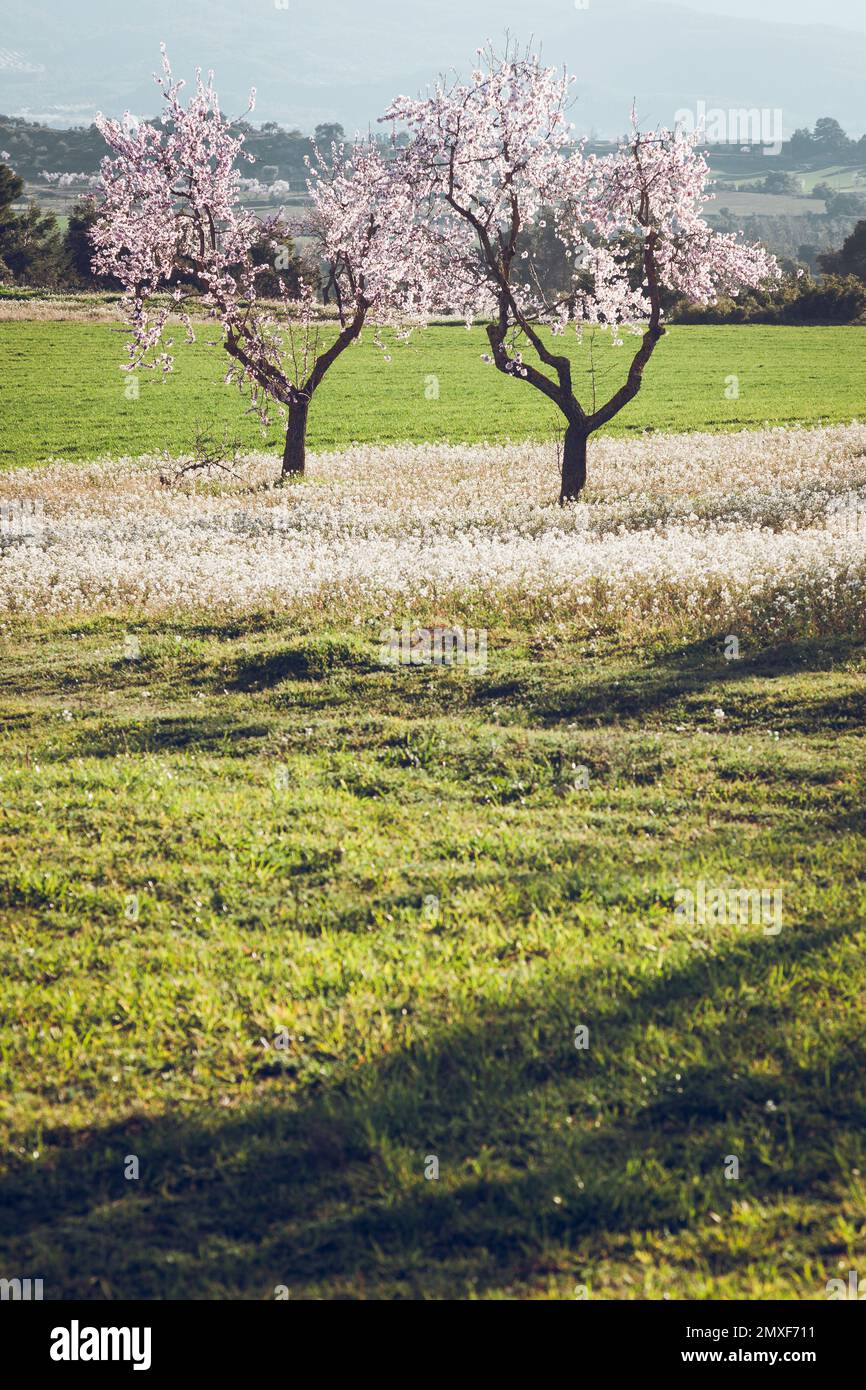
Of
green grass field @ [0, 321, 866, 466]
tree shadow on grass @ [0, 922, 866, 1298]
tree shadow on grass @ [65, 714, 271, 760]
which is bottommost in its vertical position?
Result: tree shadow on grass @ [0, 922, 866, 1298]

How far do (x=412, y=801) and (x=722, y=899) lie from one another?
324 cm

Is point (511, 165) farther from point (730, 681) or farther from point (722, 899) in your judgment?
point (722, 899)

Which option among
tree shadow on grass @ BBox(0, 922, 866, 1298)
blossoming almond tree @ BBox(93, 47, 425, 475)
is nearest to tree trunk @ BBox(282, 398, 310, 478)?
blossoming almond tree @ BBox(93, 47, 425, 475)

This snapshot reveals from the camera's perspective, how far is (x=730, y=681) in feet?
41.8

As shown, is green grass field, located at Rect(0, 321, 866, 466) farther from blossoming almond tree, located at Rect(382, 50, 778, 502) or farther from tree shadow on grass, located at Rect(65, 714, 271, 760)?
tree shadow on grass, located at Rect(65, 714, 271, 760)

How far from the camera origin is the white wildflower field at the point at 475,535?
16188 mm

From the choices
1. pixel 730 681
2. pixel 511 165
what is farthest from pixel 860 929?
pixel 511 165

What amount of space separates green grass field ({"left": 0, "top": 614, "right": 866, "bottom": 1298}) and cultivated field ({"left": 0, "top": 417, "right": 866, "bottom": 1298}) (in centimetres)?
2

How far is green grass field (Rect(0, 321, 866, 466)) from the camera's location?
42531 mm

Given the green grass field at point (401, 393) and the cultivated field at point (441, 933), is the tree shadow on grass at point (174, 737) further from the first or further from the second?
the green grass field at point (401, 393)

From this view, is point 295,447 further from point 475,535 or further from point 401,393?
point 401,393

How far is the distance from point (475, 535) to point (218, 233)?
571 inches
